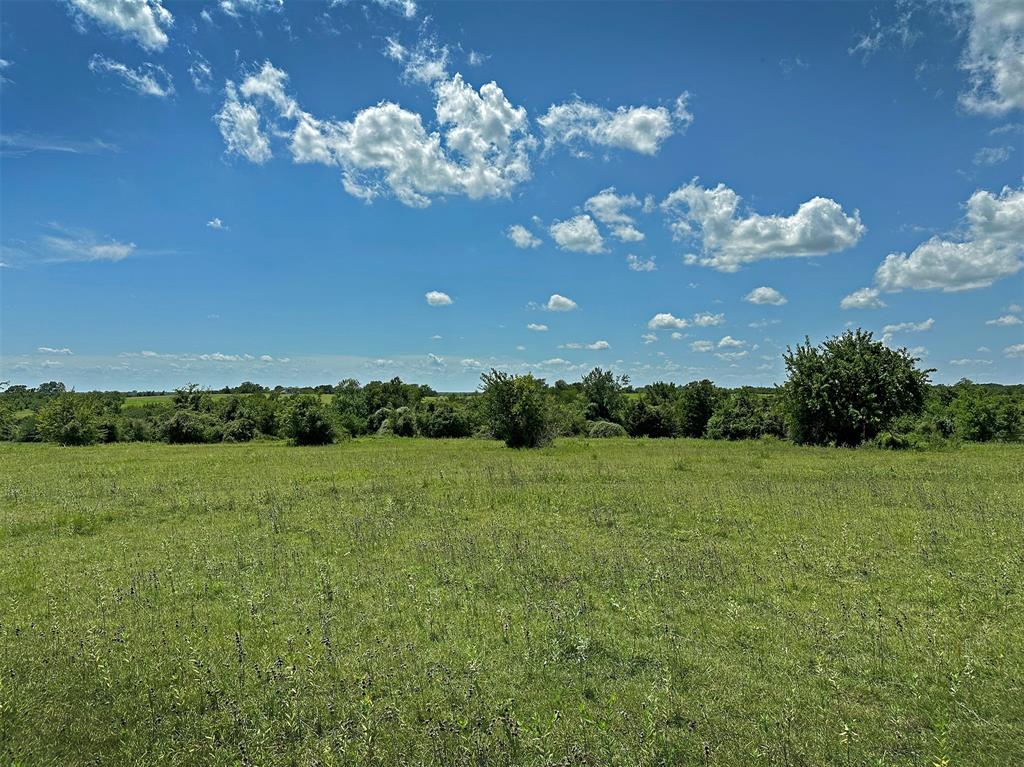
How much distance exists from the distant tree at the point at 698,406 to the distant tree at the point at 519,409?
75.3 feet

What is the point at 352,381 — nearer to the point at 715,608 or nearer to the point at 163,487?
the point at 163,487

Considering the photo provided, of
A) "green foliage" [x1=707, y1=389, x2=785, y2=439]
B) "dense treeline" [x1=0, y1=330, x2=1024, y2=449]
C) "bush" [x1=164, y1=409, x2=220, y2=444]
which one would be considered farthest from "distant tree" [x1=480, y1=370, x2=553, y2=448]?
"bush" [x1=164, y1=409, x2=220, y2=444]

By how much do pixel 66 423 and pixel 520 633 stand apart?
165ft

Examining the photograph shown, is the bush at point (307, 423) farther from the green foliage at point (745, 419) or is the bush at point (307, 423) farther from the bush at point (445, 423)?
the green foliage at point (745, 419)

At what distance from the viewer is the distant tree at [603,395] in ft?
211

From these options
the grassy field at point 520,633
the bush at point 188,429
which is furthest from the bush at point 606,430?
the grassy field at point 520,633

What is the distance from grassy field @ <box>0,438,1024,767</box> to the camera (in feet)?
15.0

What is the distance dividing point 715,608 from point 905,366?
111ft

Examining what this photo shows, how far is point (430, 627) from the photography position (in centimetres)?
679

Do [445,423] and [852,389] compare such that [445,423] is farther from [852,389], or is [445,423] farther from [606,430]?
[852,389]

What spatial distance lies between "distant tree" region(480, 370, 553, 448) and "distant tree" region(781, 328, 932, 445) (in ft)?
54.1

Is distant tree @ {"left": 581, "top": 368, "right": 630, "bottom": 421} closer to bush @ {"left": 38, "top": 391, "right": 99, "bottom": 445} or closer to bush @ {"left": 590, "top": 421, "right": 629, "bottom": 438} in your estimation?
bush @ {"left": 590, "top": 421, "right": 629, "bottom": 438}

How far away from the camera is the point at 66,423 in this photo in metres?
42.3

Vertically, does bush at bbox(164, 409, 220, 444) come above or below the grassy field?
above
